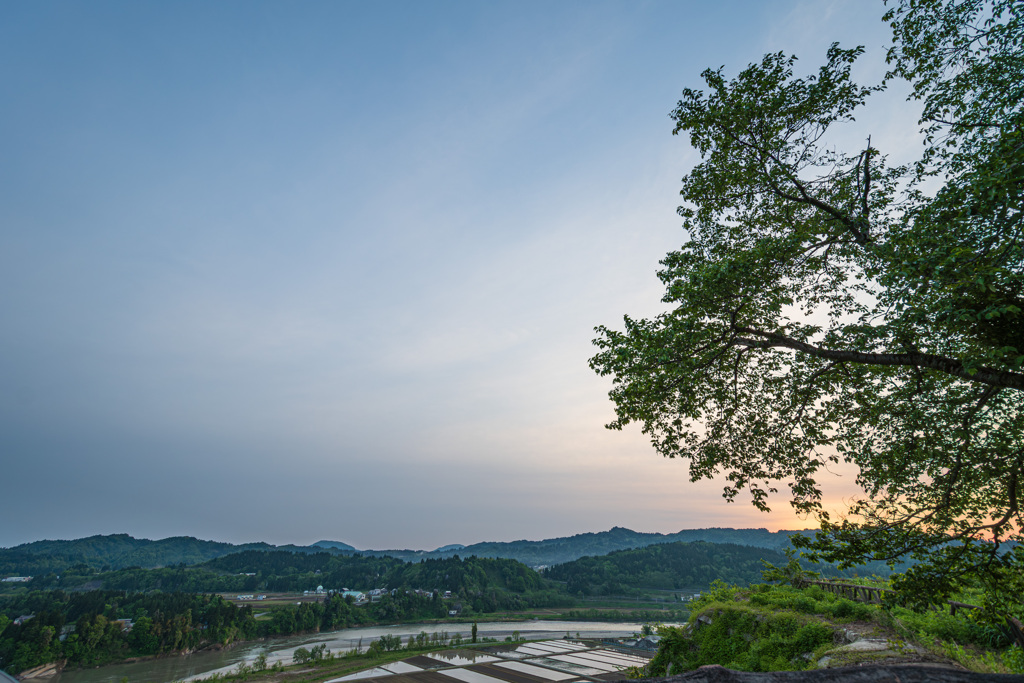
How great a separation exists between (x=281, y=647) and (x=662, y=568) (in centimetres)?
10997

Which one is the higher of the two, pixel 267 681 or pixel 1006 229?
pixel 1006 229

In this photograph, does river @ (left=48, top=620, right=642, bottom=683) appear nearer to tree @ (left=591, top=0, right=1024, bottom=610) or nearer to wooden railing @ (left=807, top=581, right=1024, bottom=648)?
wooden railing @ (left=807, top=581, right=1024, bottom=648)

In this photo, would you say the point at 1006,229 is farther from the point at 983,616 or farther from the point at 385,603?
the point at 385,603

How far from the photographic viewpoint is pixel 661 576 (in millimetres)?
141250

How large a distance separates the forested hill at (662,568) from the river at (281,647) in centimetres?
4157

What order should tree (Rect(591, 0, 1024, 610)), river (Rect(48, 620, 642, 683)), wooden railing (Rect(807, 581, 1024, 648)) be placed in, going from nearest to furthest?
tree (Rect(591, 0, 1024, 610)) < wooden railing (Rect(807, 581, 1024, 648)) < river (Rect(48, 620, 642, 683))

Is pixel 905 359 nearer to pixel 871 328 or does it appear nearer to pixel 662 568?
pixel 871 328

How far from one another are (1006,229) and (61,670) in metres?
109

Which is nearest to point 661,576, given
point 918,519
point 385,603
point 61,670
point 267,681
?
point 385,603

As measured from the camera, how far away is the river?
6419 cm

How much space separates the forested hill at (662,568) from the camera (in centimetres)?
13488

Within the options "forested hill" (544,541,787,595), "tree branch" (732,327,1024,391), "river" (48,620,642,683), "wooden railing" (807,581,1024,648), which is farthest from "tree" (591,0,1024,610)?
"forested hill" (544,541,787,595)

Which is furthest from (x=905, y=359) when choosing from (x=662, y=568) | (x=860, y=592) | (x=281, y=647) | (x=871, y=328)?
(x=662, y=568)

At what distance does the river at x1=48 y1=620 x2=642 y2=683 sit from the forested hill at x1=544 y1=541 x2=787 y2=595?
136 ft
